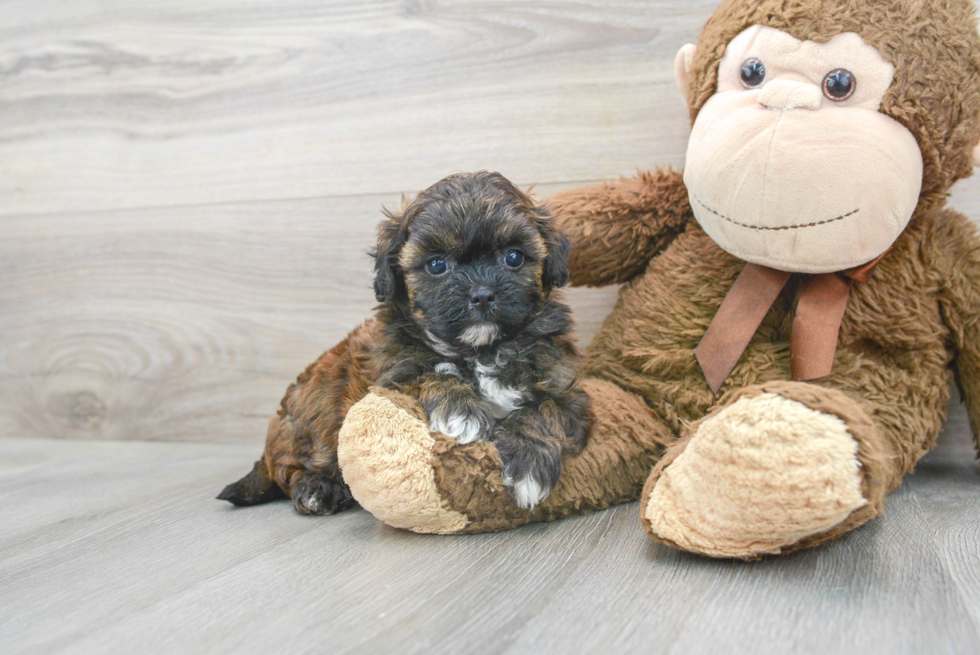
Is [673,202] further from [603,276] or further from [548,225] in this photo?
[548,225]

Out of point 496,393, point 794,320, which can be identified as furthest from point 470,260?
point 794,320

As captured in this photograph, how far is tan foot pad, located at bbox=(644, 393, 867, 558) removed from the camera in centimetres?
113

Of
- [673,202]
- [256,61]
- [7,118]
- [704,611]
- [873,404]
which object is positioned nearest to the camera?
[704,611]

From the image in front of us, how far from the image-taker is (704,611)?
1.10 m

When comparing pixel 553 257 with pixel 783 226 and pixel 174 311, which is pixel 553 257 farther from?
pixel 174 311

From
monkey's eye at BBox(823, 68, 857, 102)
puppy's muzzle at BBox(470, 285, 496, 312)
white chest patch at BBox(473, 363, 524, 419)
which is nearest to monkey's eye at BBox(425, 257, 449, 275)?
puppy's muzzle at BBox(470, 285, 496, 312)

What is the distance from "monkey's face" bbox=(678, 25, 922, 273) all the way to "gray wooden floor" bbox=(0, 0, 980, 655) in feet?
1.91

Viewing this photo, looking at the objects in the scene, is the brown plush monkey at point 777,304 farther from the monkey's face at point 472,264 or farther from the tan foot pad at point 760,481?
the monkey's face at point 472,264

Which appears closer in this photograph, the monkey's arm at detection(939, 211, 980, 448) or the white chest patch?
the white chest patch

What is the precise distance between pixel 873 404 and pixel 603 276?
2.24 feet

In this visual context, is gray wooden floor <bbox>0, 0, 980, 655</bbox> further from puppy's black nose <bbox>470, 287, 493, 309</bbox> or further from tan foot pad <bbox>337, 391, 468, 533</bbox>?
puppy's black nose <bbox>470, 287, 493, 309</bbox>

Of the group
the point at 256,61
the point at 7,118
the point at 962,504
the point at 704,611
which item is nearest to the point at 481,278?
the point at 704,611

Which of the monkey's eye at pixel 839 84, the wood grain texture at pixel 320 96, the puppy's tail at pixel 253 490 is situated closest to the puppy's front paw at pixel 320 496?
the puppy's tail at pixel 253 490

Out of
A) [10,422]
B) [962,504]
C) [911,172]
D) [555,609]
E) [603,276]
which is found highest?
[911,172]
